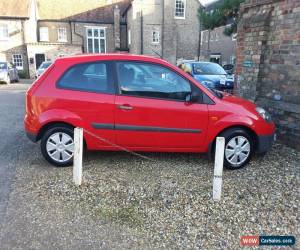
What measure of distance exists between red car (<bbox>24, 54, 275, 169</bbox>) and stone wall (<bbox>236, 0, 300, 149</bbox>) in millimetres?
1402

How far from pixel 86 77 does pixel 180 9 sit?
29.3 metres

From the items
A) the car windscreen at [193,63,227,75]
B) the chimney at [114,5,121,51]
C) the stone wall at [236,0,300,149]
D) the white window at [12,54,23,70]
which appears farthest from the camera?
the chimney at [114,5,121,51]

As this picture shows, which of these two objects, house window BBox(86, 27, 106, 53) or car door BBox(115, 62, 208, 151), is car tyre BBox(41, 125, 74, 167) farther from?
house window BBox(86, 27, 106, 53)

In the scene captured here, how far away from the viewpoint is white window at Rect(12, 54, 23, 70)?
103 ft

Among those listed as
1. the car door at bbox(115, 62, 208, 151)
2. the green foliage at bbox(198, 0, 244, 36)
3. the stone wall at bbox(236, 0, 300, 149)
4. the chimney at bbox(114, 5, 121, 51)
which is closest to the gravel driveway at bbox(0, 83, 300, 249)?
the car door at bbox(115, 62, 208, 151)

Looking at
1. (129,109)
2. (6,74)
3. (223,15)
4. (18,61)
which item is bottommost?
(6,74)

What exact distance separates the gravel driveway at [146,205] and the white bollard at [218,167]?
0.12 metres

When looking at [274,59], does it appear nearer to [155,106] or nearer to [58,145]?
[155,106]

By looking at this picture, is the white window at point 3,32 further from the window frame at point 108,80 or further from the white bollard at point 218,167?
the white bollard at point 218,167

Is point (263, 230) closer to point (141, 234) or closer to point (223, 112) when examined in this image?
point (141, 234)

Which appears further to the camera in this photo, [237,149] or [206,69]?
[206,69]

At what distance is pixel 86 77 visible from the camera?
15.3 feet

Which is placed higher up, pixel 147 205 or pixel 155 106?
pixel 155 106

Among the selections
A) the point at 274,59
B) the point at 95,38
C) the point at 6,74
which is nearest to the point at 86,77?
the point at 274,59
